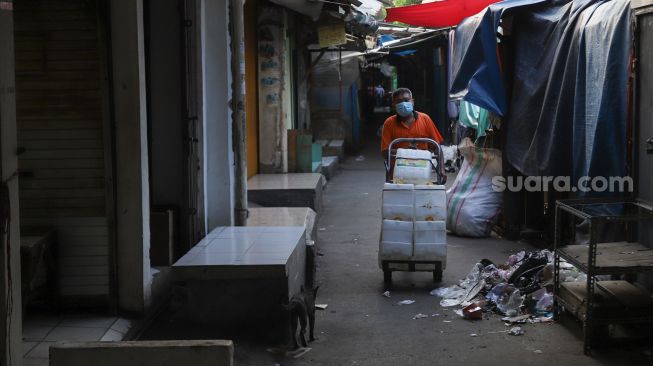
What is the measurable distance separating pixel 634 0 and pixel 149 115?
4593 mm

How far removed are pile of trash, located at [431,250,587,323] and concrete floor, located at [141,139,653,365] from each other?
0.53ft

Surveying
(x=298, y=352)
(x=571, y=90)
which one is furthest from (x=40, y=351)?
(x=571, y=90)

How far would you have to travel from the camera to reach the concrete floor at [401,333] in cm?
559

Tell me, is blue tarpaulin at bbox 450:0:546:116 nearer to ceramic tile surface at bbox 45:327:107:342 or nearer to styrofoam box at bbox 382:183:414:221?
styrofoam box at bbox 382:183:414:221

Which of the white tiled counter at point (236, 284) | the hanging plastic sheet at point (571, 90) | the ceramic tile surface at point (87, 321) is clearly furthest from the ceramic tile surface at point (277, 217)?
the ceramic tile surface at point (87, 321)

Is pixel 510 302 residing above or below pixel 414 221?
below

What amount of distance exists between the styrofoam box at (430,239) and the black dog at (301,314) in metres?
1.93

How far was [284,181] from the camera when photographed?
12.0 m

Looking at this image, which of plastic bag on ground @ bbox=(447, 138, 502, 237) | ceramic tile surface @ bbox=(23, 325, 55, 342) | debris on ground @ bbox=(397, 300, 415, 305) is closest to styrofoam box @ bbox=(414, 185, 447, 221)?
debris on ground @ bbox=(397, 300, 415, 305)

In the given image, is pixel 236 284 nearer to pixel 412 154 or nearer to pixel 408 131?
pixel 412 154

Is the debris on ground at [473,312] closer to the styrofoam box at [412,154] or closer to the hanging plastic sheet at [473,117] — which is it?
the styrofoam box at [412,154]

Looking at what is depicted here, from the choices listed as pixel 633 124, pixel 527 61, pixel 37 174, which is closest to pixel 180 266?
pixel 37 174

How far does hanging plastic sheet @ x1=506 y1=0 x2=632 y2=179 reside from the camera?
6.56m

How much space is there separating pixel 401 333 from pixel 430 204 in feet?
5.59
